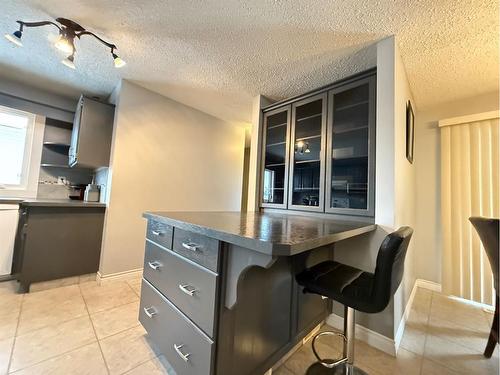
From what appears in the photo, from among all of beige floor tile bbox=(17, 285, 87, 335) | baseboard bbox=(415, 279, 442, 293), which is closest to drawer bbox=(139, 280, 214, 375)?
beige floor tile bbox=(17, 285, 87, 335)

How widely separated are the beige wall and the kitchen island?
204cm

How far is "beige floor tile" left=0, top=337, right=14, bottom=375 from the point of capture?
1.21 metres

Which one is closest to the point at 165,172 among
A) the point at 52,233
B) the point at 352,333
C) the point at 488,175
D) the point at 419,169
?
the point at 52,233

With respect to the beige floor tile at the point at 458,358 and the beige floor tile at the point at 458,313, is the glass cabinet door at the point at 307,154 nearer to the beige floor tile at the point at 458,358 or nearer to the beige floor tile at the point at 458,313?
the beige floor tile at the point at 458,358

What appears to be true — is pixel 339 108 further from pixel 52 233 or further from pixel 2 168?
pixel 2 168

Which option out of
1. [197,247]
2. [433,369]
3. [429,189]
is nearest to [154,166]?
[197,247]

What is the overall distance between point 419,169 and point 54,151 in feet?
16.4

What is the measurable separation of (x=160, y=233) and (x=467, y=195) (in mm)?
3185

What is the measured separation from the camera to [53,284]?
7.34 ft

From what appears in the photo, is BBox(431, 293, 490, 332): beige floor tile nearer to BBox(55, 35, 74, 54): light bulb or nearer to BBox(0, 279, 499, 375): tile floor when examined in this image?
BBox(0, 279, 499, 375): tile floor

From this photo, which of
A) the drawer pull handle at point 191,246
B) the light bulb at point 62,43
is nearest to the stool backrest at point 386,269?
the drawer pull handle at point 191,246

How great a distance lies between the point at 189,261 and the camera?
3.62 ft

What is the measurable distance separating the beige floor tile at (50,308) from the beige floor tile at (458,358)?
2.74 m

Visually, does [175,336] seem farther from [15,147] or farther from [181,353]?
[15,147]
